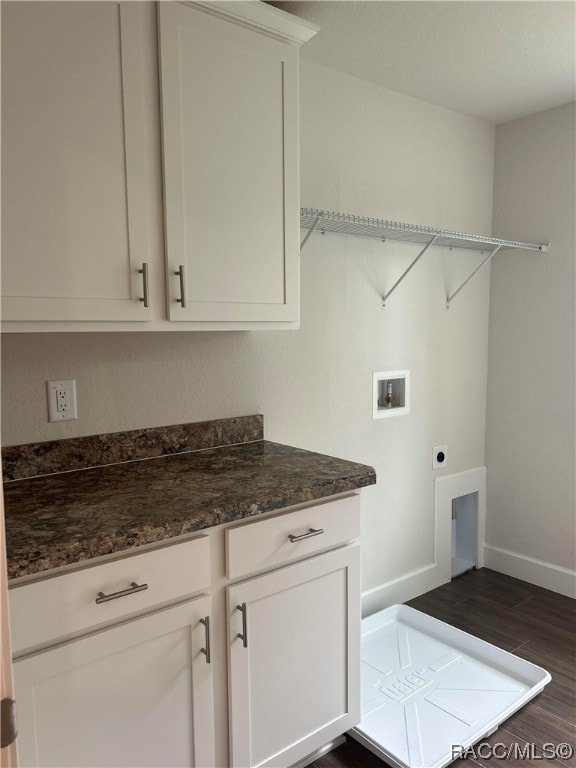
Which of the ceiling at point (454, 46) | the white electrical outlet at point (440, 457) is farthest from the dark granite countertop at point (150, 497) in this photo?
the ceiling at point (454, 46)

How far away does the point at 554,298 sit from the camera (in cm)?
275

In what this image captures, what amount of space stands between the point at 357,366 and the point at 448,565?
1276 millimetres

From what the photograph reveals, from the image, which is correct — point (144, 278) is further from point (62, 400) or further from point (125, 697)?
point (125, 697)

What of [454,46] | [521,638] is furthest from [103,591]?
[454,46]

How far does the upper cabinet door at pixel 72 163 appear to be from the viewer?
127cm

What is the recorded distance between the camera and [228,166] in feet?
5.27

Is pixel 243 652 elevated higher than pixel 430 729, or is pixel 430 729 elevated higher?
pixel 243 652

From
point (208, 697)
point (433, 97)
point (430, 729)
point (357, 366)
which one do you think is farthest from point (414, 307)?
point (208, 697)

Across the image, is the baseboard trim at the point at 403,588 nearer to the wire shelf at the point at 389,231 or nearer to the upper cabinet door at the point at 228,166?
the upper cabinet door at the point at 228,166

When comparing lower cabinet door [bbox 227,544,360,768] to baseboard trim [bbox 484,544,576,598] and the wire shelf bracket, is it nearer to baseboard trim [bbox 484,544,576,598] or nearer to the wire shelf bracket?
the wire shelf bracket

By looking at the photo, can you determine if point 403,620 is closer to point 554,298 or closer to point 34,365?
point 554,298

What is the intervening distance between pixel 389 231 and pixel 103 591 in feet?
5.98

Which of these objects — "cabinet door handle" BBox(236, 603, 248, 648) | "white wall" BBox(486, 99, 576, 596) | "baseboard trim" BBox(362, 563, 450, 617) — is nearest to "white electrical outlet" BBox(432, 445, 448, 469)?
"white wall" BBox(486, 99, 576, 596)

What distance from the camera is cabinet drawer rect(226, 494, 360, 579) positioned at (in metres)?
1.40
